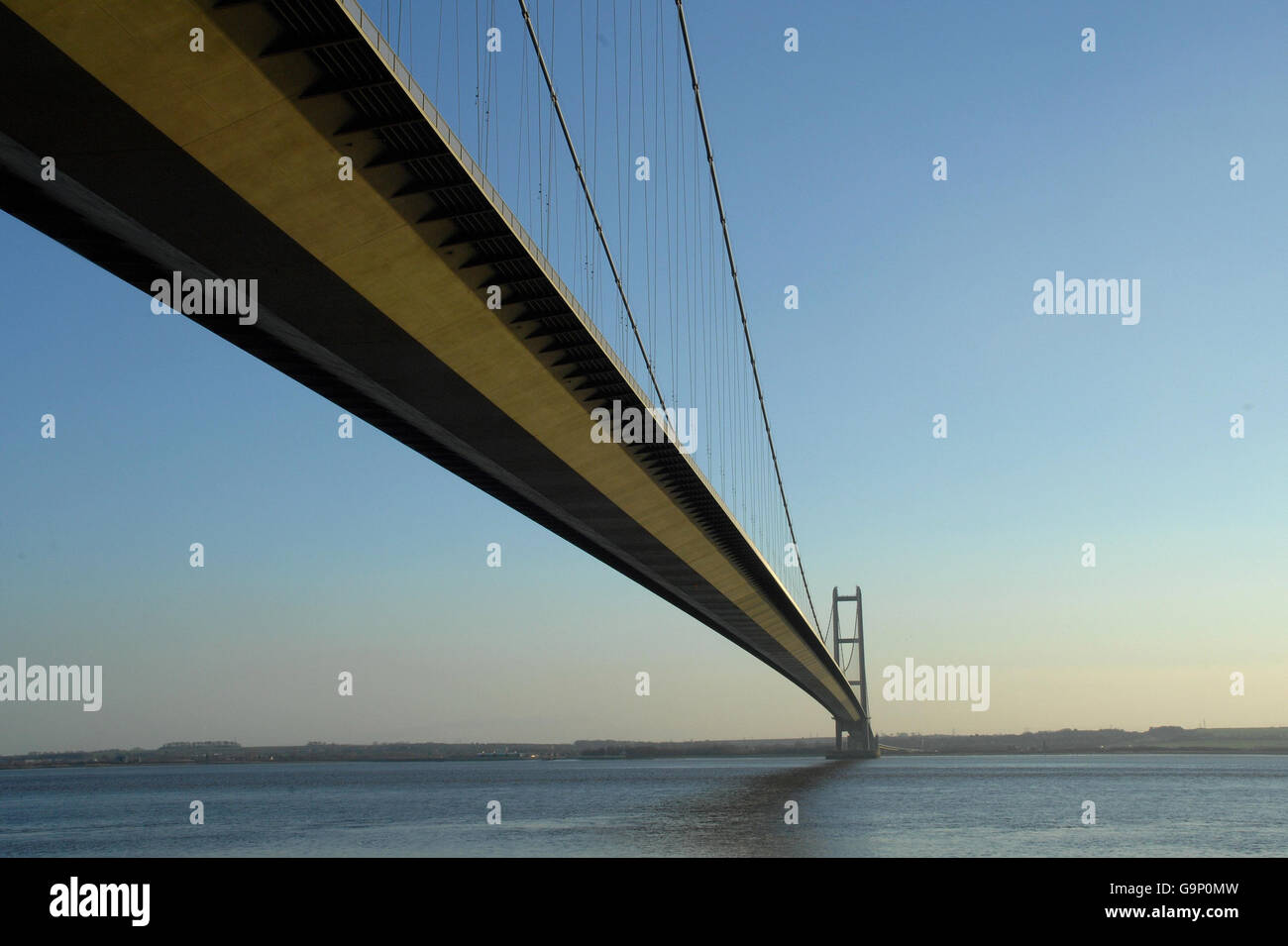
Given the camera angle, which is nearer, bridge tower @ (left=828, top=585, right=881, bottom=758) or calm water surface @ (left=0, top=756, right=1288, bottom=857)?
calm water surface @ (left=0, top=756, right=1288, bottom=857)

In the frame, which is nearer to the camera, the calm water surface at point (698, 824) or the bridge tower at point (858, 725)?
the calm water surface at point (698, 824)

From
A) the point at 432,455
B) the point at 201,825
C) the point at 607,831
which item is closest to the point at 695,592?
the point at 607,831

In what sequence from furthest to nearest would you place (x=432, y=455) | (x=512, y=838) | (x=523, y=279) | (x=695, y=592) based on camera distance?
1. (x=695, y=592)
2. (x=512, y=838)
3. (x=432, y=455)
4. (x=523, y=279)

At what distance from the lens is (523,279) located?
1764cm

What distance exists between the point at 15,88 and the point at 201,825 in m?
44.8

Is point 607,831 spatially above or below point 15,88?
below

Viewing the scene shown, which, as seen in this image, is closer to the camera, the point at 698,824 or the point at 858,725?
the point at 698,824
